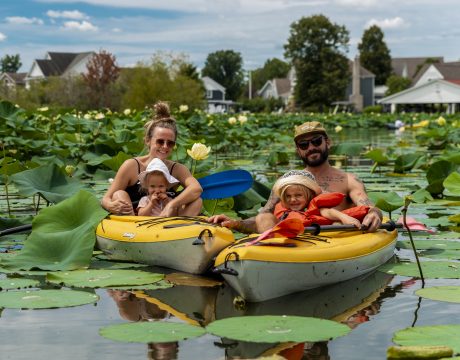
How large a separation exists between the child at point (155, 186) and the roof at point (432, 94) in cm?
5497

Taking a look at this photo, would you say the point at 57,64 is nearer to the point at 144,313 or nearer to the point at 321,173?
the point at 321,173

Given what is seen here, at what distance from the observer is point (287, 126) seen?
2902cm

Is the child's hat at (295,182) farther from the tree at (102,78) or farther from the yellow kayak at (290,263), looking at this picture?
the tree at (102,78)

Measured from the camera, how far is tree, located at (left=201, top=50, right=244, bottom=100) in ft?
342

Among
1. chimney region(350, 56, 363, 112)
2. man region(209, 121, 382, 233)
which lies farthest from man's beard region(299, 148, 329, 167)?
chimney region(350, 56, 363, 112)

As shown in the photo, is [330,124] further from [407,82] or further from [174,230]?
[407,82]

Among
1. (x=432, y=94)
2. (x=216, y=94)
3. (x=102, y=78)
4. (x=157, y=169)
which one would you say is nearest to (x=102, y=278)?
(x=157, y=169)

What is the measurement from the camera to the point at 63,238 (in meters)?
4.77

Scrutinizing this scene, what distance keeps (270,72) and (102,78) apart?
2988 inches

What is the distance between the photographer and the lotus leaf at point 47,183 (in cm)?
565

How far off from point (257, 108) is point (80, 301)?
69633 millimetres

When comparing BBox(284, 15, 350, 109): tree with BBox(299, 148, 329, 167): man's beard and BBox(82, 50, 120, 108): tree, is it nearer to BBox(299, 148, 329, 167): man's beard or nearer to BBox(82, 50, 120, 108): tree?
BBox(82, 50, 120, 108): tree

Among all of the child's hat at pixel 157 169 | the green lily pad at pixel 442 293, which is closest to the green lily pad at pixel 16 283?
the child's hat at pixel 157 169

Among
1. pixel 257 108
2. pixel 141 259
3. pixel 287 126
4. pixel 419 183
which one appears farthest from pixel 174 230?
pixel 257 108
